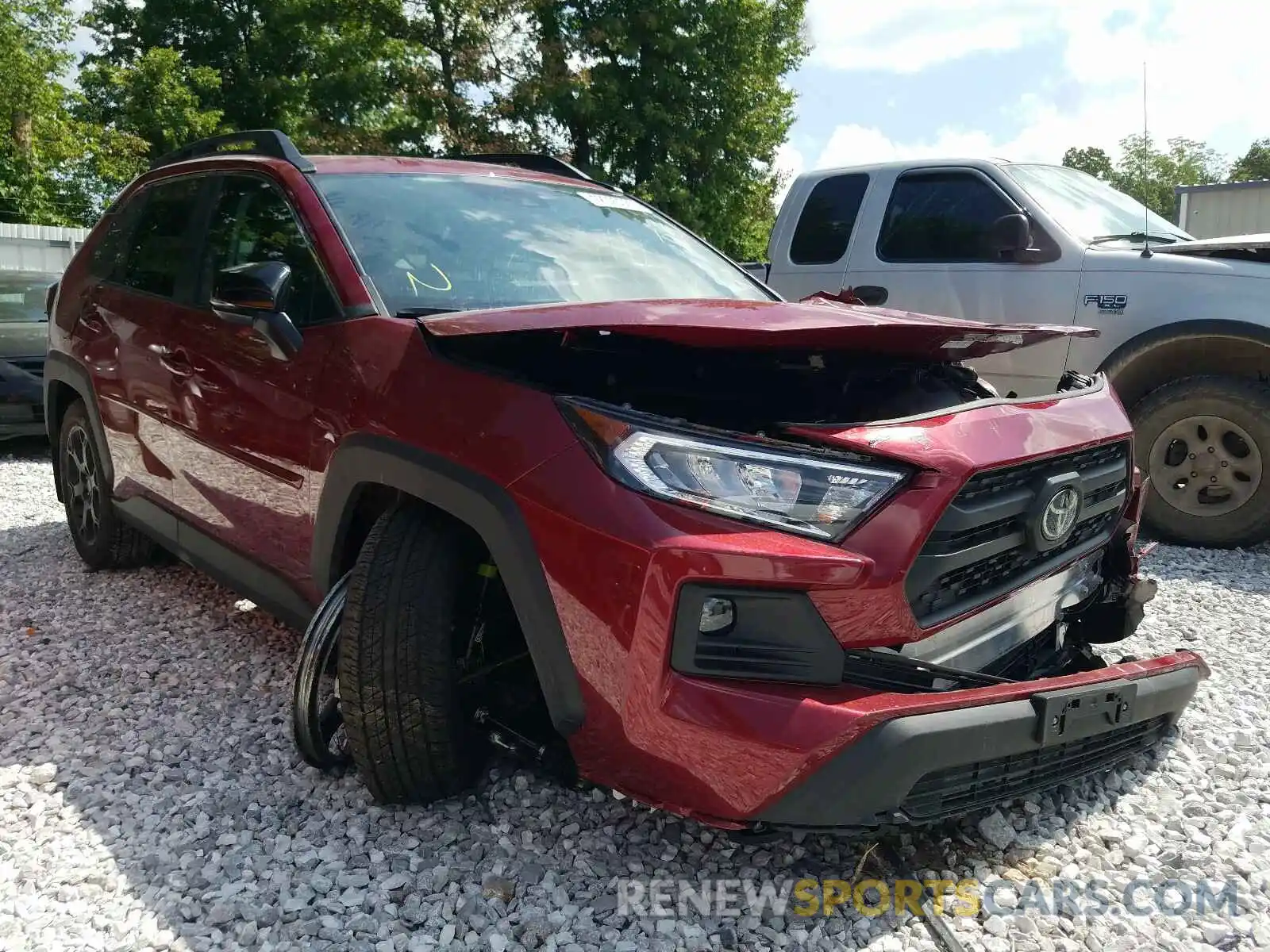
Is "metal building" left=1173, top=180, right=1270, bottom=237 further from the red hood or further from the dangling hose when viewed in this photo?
the dangling hose

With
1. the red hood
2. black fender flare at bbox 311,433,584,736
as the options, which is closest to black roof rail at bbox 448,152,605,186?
the red hood

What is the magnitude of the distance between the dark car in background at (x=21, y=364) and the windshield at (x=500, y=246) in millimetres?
5487

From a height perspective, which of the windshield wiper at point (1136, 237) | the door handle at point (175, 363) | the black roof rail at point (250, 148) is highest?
the black roof rail at point (250, 148)

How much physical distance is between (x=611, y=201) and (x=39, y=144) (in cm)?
2808

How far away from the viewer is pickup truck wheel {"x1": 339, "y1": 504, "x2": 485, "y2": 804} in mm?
2312

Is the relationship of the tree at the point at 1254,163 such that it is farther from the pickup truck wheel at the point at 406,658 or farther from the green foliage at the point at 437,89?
the pickup truck wheel at the point at 406,658

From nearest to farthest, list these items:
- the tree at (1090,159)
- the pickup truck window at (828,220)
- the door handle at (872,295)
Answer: the door handle at (872,295)
the pickup truck window at (828,220)
the tree at (1090,159)

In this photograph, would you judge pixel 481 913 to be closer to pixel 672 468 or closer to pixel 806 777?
pixel 806 777

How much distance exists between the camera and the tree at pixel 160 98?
23.4 m

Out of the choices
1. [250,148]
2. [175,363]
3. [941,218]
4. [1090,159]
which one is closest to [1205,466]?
[941,218]

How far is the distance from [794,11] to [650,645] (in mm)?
27290

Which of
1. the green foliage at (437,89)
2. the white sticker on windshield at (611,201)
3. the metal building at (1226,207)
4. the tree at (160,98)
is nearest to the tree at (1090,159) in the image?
the green foliage at (437,89)

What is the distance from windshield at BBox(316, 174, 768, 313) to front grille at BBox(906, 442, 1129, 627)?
1309 millimetres

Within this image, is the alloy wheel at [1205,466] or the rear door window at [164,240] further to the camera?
the alloy wheel at [1205,466]
